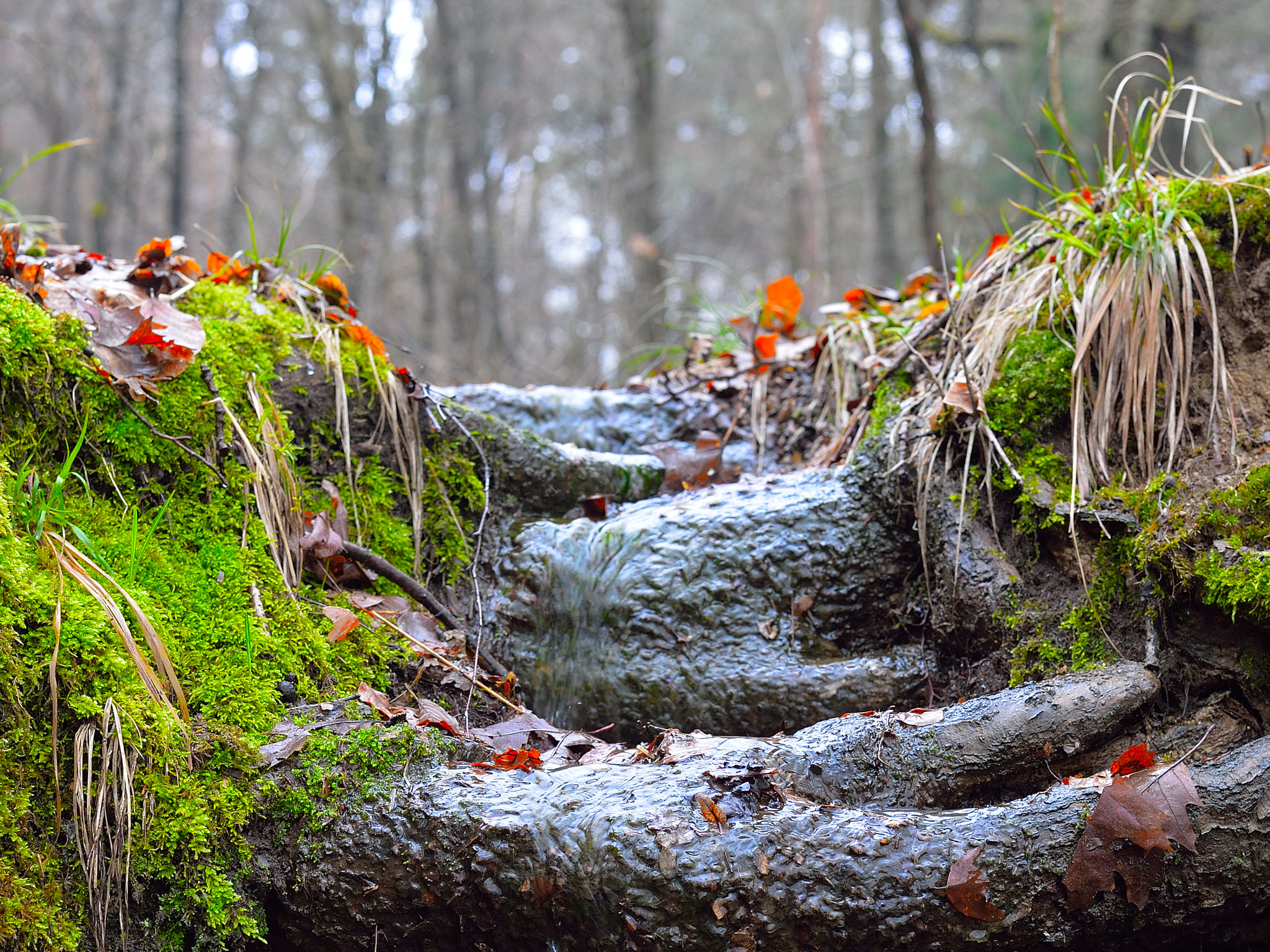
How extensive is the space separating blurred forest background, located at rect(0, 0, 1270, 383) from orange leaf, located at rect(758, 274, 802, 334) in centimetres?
38

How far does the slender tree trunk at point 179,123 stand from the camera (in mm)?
11023

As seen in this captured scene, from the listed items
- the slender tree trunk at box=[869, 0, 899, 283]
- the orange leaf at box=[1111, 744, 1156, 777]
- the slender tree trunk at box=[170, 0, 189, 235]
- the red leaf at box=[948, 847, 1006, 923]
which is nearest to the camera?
the red leaf at box=[948, 847, 1006, 923]

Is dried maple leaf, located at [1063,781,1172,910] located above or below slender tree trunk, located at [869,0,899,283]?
below

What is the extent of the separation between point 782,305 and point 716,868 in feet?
10.9

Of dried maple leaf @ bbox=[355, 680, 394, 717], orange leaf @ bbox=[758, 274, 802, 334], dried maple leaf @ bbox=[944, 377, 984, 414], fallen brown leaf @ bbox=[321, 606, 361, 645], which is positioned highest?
orange leaf @ bbox=[758, 274, 802, 334]

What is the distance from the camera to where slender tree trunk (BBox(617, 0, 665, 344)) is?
8422mm

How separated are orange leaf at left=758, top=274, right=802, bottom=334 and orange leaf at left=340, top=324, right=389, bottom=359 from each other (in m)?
2.14

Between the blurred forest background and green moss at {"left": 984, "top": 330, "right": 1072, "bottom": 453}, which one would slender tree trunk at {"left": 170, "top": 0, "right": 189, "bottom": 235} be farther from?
green moss at {"left": 984, "top": 330, "right": 1072, "bottom": 453}

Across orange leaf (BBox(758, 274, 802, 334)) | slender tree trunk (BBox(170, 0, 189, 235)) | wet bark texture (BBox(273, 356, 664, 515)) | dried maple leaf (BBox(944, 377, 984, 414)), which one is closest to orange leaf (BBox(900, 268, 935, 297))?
orange leaf (BBox(758, 274, 802, 334))

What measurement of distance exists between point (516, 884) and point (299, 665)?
2.64 ft

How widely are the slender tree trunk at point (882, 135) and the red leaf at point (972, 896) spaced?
35.0ft

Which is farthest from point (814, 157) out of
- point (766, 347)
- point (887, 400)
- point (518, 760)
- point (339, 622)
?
point (518, 760)

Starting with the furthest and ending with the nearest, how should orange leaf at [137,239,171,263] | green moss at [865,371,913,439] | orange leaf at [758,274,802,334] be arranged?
orange leaf at [758,274,802,334], green moss at [865,371,913,439], orange leaf at [137,239,171,263]

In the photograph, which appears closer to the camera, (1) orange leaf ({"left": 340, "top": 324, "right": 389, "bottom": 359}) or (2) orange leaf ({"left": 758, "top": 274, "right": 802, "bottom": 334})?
(1) orange leaf ({"left": 340, "top": 324, "right": 389, "bottom": 359})
